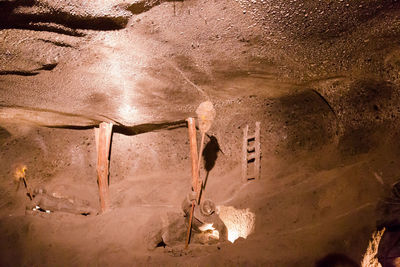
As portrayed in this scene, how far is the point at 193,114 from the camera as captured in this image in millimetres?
5016

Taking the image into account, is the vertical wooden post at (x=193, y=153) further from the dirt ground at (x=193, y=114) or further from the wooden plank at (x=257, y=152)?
the wooden plank at (x=257, y=152)

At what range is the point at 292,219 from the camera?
11.7 feet

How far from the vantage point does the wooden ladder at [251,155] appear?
183 inches

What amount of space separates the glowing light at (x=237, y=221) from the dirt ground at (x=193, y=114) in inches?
4.7

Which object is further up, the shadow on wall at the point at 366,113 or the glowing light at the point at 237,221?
the shadow on wall at the point at 366,113

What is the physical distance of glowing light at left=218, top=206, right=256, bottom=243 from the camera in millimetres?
4043

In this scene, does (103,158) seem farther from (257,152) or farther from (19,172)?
(257,152)

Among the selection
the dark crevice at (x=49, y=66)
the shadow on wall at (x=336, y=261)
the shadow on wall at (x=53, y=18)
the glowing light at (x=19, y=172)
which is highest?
the shadow on wall at (x=53, y=18)

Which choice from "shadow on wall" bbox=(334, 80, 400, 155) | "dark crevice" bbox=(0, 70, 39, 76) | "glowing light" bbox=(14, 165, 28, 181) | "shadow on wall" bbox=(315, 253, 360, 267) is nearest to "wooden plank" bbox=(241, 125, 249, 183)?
"shadow on wall" bbox=(334, 80, 400, 155)

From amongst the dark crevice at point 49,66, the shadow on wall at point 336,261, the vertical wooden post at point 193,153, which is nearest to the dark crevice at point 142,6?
the dark crevice at point 49,66

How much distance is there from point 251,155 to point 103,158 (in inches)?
114

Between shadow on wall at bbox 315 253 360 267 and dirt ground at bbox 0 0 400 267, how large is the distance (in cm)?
2

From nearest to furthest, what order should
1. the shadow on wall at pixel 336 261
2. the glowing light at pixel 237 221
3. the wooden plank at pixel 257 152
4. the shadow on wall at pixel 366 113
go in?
the shadow on wall at pixel 336 261, the shadow on wall at pixel 366 113, the glowing light at pixel 237 221, the wooden plank at pixel 257 152

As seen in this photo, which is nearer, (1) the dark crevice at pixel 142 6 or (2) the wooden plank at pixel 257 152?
(1) the dark crevice at pixel 142 6
